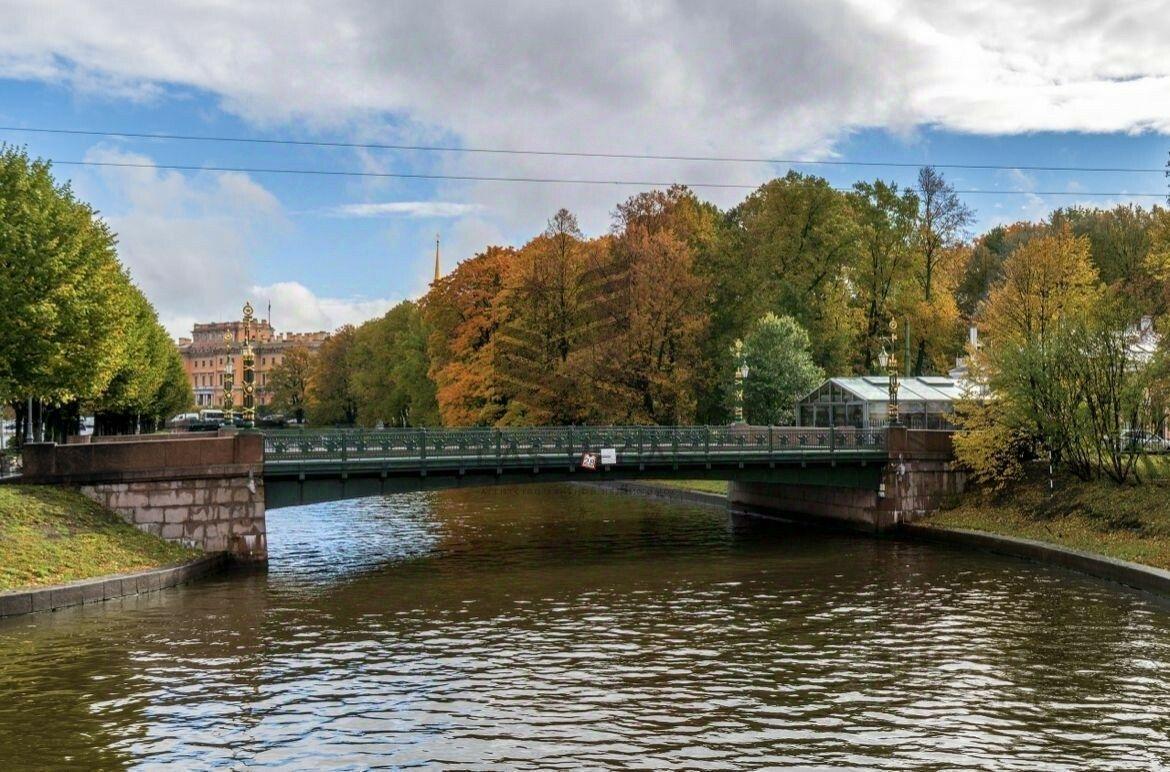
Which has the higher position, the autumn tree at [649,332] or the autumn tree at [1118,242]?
the autumn tree at [1118,242]

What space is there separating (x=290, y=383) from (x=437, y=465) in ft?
438

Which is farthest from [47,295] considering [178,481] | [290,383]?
[290,383]

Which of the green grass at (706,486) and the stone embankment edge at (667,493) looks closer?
the stone embankment edge at (667,493)

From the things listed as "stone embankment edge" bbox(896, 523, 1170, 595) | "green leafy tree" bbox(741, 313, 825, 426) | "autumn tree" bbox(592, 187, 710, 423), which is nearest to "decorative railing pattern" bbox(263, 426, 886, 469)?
"stone embankment edge" bbox(896, 523, 1170, 595)

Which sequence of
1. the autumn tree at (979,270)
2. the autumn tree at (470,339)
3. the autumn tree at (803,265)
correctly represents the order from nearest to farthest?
the autumn tree at (803,265)
the autumn tree at (470,339)
the autumn tree at (979,270)

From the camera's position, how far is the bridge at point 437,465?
33062mm

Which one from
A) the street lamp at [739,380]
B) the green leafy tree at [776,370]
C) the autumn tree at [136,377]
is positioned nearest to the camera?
the street lamp at [739,380]

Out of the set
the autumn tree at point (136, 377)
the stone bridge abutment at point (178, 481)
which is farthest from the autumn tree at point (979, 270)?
the stone bridge abutment at point (178, 481)

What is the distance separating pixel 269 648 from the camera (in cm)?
2288

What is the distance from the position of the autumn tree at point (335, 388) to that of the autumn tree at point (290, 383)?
25.6 metres

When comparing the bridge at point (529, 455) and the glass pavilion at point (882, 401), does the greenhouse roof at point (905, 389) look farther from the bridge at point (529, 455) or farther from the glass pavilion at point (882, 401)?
the bridge at point (529, 455)

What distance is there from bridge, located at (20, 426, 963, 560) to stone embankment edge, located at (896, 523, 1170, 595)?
2561 millimetres

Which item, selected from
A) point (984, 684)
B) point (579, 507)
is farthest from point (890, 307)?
point (984, 684)

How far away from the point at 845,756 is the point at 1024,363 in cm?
2891
